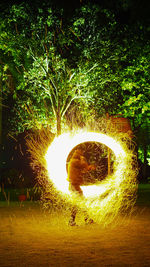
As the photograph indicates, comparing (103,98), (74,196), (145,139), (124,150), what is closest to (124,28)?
(103,98)

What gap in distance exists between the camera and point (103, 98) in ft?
77.8

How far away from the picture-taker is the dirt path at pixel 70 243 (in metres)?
7.01

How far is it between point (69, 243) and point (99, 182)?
368cm

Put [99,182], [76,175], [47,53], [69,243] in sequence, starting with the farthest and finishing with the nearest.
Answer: [47,53] → [99,182] → [76,175] → [69,243]

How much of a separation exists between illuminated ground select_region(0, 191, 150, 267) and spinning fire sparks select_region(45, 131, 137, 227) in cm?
67

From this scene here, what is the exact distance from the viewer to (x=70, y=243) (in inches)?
340

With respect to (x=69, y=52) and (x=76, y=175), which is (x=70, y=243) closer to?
(x=76, y=175)

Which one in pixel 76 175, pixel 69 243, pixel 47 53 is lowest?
pixel 69 243

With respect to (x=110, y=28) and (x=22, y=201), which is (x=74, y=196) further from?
(x=110, y=28)

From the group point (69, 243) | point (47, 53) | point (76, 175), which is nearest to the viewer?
point (69, 243)

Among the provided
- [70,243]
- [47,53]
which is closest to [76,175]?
[70,243]

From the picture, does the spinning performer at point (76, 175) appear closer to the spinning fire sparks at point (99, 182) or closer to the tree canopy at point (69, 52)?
the spinning fire sparks at point (99, 182)

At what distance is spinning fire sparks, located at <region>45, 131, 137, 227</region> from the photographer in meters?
11.7

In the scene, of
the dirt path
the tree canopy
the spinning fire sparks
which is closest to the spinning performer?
the spinning fire sparks
